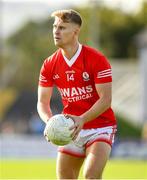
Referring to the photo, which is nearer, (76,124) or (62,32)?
(76,124)

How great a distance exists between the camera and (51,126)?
33.9 feet

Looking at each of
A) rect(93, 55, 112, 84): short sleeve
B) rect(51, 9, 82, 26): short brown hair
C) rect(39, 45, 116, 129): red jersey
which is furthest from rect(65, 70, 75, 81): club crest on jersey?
rect(51, 9, 82, 26): short brown hair

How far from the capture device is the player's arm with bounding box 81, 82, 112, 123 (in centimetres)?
1045

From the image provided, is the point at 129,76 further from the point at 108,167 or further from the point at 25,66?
the point at 108,167

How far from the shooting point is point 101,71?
1051 cm

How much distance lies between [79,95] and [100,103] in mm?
403

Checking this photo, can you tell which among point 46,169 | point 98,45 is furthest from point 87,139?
point 98,45

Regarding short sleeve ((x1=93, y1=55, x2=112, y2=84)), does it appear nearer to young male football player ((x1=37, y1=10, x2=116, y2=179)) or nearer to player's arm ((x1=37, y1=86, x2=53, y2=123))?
young male football player ((x1=37, y1=10, x2=116, y2=179))

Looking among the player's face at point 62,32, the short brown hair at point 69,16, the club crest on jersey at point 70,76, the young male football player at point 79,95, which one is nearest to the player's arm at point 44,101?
the young male football player at point 79,95

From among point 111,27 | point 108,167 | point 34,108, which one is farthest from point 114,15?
point 108,167

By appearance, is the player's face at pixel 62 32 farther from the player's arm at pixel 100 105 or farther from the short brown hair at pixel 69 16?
the player's arm at pixel 100 105

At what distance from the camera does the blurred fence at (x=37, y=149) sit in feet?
88.9

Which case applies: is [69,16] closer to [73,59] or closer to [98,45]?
[73,59]

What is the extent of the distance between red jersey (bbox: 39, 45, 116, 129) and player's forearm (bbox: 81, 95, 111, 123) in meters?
0.24
